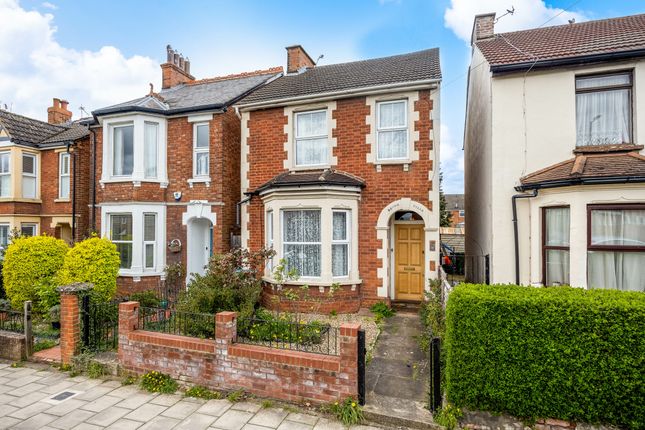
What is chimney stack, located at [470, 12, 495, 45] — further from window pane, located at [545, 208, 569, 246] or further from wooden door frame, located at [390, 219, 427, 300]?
window pane, located at [545, 208, 569, 246]

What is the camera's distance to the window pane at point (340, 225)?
9.23 m

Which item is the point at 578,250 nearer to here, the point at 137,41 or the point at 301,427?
the point at 301,427

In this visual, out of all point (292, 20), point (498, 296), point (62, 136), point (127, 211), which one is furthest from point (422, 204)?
point (62, 136)

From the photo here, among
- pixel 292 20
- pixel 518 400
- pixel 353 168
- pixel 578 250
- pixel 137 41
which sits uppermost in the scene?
pixel 292 20

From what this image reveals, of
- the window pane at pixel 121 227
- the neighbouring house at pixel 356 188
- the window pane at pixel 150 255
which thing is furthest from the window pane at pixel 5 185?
the neighbouring house at pixel 356 188

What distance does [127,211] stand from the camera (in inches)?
437

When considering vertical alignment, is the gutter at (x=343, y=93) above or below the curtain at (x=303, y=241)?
above

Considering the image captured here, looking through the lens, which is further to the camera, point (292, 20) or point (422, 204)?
point (292, 20)

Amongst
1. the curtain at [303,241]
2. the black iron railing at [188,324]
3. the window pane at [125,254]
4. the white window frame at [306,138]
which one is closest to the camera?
the black iron railing at [188,324]

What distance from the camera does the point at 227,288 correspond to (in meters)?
6.89

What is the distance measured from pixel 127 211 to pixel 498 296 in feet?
37.0

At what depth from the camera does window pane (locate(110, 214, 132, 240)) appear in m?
11.2

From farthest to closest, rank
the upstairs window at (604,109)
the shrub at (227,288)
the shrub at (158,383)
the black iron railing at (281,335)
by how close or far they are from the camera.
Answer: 1. the upstairs window at (604,109)
2. the shrub at (227,288)
3. the black iron railing at (281,335)
4. the shrub at (158,383)

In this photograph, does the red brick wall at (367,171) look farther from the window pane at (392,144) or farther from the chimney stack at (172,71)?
the chimney stack at (172,71)
